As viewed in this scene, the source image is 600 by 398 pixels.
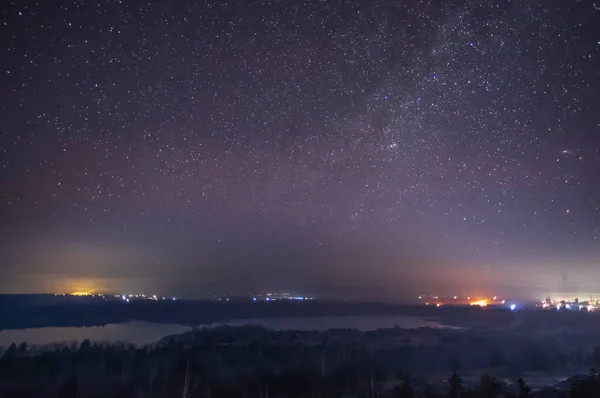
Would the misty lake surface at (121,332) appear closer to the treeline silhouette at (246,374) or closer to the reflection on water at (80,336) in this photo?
the reflection on water at (80,336)

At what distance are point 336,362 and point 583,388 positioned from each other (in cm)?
1534

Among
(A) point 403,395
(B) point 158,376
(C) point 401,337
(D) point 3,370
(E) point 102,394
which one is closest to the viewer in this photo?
(A) point 403,395

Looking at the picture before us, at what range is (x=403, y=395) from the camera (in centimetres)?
2002

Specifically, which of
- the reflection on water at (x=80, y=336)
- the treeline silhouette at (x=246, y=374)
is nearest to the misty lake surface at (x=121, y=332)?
the reflection on water at (x=80, y=336)

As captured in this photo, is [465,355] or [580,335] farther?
[580,335]

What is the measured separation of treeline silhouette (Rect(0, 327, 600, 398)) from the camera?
834 inches

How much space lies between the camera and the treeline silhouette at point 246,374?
2119 cm

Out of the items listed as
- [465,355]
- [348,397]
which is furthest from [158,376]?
[465,355]

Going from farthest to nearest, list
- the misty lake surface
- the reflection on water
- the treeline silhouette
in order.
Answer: the misty lake surface < the reflection on water < the treeline silhouette

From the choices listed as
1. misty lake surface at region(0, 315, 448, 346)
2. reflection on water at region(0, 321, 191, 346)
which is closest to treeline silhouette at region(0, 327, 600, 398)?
reflection on water at region(0, 321, 191, 346)

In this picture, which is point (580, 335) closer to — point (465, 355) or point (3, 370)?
point (465, 355)

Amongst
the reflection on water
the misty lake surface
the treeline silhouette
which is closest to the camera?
the treeline silhouette

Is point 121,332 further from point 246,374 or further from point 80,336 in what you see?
point 246,374

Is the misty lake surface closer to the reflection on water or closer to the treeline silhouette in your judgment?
the reflection on water
